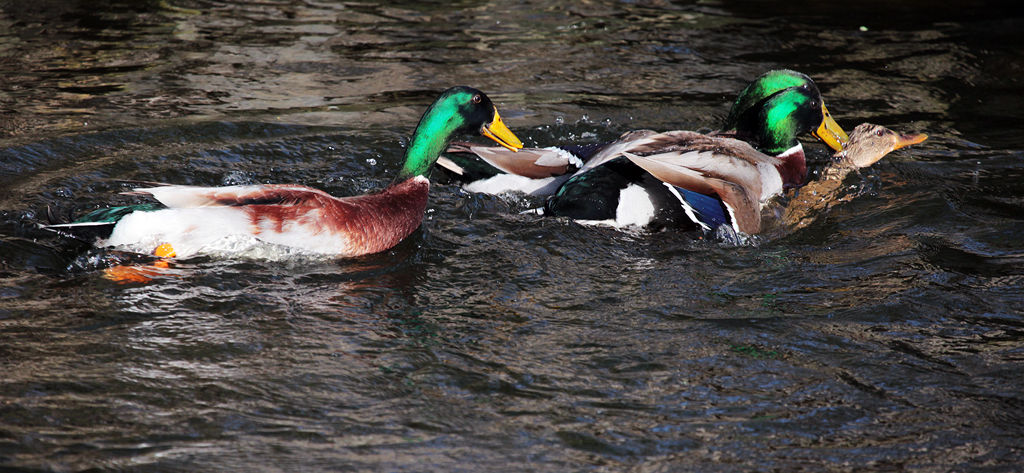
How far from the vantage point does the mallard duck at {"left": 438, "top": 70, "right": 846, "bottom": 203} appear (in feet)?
17.3

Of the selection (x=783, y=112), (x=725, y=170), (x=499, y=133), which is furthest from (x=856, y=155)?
(x=499, y=133)

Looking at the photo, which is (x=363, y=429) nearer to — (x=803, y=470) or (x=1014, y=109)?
(x=803, y=470)

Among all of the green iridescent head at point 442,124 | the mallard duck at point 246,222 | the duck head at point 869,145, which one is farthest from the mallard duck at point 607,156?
the mallard duck at point 246,222

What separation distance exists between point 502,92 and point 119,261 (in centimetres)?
390

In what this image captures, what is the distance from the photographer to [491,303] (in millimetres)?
4379

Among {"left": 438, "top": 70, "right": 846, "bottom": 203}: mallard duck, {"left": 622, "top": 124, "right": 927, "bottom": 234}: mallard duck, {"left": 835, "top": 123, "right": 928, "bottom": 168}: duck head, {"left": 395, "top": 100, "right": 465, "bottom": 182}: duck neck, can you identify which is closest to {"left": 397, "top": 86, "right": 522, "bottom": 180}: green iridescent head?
{"left": 395, "top": 100, "right": 465, "bottom": 182}: duck neck

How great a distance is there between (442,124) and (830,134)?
2.71 m

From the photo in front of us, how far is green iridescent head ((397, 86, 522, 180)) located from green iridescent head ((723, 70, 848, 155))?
1946 millimetres

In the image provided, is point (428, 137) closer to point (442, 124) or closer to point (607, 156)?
point (442, 124)

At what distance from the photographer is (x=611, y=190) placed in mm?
5270

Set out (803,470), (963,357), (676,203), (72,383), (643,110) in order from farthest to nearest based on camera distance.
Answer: (643,110) → (676,203) → (963,357) → (72,383) → (803,470)

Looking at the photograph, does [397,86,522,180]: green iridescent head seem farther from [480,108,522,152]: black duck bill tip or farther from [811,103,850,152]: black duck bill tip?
[811,103,850,152]: black duck bill tip

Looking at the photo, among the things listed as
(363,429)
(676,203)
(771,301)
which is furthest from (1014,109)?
(363,429)

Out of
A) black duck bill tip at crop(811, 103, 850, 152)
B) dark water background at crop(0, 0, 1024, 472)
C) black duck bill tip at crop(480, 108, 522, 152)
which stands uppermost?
black duck bill tip at crop(480, 108, 522, 152)
